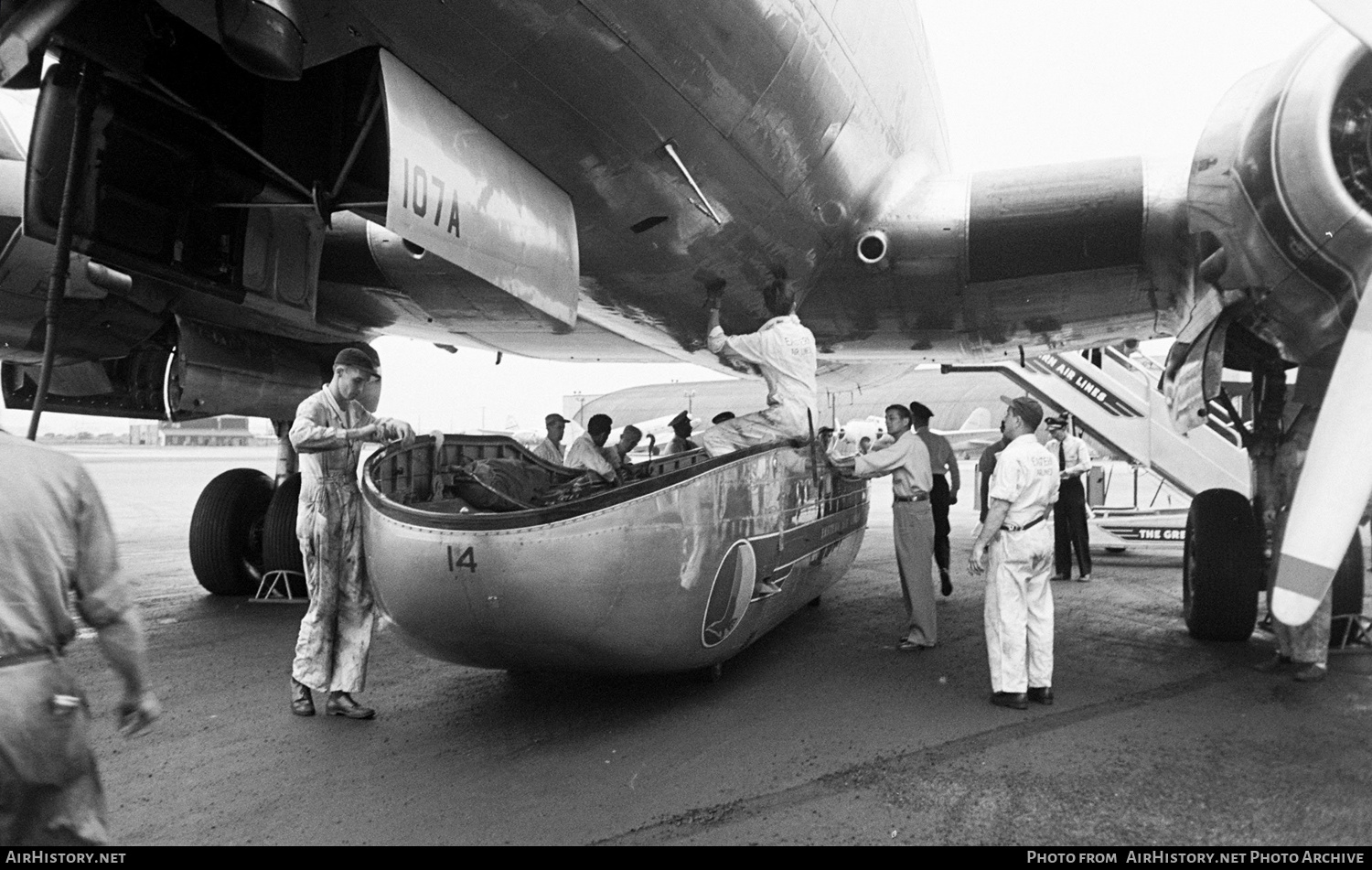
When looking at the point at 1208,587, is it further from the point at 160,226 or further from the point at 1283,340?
the point at 160,226

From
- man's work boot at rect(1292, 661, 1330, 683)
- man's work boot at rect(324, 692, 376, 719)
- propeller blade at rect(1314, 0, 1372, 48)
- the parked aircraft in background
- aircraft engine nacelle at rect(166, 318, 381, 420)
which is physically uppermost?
propeller blade at rect(1314, 0, 1372, 48)

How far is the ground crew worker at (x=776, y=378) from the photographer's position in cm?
454

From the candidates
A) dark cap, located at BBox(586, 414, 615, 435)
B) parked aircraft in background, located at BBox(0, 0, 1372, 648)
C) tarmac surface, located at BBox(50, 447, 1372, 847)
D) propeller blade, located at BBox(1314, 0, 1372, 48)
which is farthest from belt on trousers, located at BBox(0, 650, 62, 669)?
dark cap, located at BBox(586, 414, 615, 435)

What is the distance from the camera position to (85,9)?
120 inches

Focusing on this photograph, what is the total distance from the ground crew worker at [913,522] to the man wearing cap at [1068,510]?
378 cm

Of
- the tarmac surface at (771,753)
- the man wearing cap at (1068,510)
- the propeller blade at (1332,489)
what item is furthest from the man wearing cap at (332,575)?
the man wearing cap at (1068,510)

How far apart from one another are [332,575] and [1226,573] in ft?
18.3

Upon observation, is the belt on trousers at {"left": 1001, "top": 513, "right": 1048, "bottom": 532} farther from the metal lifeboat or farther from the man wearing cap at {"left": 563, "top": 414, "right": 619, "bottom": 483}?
the man wearing cap at {"left": 563, "top": 414, "right": 619, "bottom": 483}

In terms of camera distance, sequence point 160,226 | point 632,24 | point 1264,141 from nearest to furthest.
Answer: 1. point 632,24
2. point 1264,141
3. point 160,226

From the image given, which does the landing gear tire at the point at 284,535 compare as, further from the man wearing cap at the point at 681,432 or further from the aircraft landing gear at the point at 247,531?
the man wearing cap at the point at 681,432

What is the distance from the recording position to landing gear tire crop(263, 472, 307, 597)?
697 cm

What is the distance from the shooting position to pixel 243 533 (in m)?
7.45
